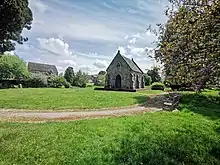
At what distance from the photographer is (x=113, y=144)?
7.99 meters

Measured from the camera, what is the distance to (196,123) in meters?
11.4

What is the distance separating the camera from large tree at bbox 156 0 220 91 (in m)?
6.29

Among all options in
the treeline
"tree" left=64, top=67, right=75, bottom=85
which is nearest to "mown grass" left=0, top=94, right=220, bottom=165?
the treeline

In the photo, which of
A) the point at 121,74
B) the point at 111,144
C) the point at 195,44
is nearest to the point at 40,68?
the point at 121,74

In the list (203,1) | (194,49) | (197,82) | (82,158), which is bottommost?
(82,158)

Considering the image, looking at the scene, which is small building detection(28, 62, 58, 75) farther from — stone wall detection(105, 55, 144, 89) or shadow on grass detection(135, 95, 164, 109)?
shadow on grass detection(135, 95, 164, 109)

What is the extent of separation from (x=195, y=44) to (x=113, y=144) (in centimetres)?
409

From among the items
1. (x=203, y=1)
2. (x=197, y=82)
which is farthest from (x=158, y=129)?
(x=203, y=1)

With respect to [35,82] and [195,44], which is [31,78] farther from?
[195,44]

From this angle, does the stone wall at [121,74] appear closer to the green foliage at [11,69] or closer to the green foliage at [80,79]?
the green foliage at [80,79]

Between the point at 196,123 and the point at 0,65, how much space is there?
5521cm

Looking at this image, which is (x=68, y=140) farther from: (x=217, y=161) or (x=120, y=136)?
(x=217, y=161)

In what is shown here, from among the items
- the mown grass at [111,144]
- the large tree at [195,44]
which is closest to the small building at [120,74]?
the mown grass at [111,144]

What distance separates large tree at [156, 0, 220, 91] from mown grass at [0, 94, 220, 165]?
2.57 meters
